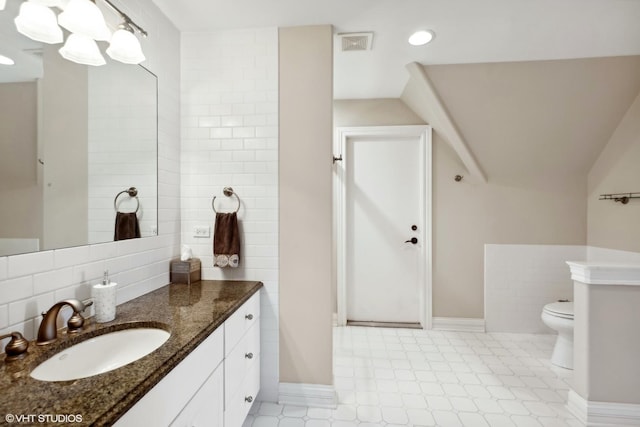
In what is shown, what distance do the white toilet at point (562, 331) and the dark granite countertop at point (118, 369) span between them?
2.41 m

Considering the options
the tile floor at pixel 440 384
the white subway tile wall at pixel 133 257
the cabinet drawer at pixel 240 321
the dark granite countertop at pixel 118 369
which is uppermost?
the white subway tile wall at pixel 133 257

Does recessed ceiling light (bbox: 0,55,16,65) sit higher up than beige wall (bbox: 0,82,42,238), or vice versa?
recessed ceiling light (bbox: 0,55,16,65)

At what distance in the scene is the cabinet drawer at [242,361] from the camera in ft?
4.36

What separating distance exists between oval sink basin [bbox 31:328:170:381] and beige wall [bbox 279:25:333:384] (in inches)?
33.5

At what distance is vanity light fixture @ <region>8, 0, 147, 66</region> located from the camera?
984mm

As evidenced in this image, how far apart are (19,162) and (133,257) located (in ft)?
2.15

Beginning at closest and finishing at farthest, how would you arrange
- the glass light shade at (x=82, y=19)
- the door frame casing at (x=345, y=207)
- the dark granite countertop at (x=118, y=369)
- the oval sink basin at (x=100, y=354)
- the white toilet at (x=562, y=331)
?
1. the dark granite countertop at (x=118, y=369)
2. the oval sink basin at (x=100, y=354)
3. the glass light shade at (x=82, y=19)
4. the white toilet at (x=562, y=331)
5. the door frame casing at (x=345, y=207)

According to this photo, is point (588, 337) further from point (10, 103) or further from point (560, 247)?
point (10, 103)

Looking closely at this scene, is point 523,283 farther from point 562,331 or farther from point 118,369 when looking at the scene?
point 118,369

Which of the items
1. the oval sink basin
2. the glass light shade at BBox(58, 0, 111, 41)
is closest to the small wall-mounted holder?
the oval sink basin

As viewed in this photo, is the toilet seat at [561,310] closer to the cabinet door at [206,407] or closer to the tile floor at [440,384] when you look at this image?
the tile floor at [440,384]

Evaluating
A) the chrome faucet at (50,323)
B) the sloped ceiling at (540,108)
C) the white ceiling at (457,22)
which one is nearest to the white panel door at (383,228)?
the sloped ceiling at (540,108)

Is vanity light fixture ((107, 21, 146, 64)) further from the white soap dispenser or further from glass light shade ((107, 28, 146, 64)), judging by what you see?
the white soap dispenser

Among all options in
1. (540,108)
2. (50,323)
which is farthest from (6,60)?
(540,108)
